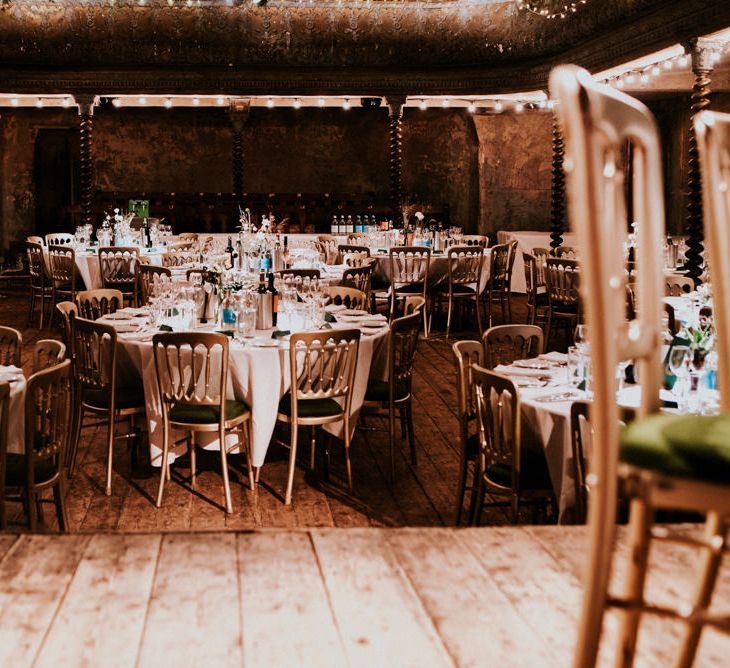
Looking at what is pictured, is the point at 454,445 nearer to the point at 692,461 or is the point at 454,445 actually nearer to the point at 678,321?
the point at 678,321

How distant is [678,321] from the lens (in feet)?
22.0

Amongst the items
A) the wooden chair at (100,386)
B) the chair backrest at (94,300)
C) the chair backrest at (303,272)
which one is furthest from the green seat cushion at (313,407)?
the chair backrest at (303,272)

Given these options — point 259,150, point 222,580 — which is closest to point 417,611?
point 222,580

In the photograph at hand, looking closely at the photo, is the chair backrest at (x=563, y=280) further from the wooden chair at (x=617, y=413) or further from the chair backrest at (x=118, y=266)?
the wooden chair at (x=617, y=413)

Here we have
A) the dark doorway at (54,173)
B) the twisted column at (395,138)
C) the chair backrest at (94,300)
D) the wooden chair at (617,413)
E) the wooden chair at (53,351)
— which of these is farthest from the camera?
the dark doorway at (54,173)

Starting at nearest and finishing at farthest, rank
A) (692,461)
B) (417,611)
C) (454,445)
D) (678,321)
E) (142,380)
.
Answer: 1. (692,461)
2. (417,611)
3. (142,380)
4. (454,445)
5. (678,321)

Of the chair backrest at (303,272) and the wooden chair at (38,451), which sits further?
the chair backrest at (303,272)

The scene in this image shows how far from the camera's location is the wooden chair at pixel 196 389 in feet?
15.8

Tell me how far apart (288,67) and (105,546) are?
12.3 metres

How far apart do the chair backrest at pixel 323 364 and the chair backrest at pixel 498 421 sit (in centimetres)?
108

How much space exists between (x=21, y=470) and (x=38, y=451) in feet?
0.38

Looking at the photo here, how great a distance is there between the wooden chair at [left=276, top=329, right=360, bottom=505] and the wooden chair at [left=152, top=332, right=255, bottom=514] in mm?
284

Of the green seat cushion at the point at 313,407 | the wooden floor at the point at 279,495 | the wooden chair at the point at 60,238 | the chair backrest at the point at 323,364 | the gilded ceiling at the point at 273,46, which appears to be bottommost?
the wooden floor at the point at 279,495

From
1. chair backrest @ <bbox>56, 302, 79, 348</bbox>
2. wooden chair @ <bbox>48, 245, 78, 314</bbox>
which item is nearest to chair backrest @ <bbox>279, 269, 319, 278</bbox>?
chair backrest @ <bbox>56, 302, 79, 348</bbox>
